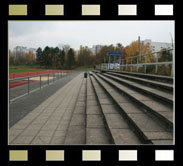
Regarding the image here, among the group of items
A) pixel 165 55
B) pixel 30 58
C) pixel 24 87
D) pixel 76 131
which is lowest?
pixel 76 131

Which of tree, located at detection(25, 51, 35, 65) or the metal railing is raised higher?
tree, located at detection(25, 51, 35, 65)

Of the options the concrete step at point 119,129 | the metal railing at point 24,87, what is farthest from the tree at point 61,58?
the concrete step at point 119,129

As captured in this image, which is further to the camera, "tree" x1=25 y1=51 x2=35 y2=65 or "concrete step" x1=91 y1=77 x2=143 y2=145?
"tree" x1=25 y1=51 x2=35 y2=65

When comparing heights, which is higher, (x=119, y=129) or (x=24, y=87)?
(x=24, y=87)

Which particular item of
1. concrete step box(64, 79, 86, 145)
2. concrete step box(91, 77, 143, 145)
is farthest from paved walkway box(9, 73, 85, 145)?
concrete step box(91, 77, 143, 145)

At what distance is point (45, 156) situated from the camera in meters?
1.84

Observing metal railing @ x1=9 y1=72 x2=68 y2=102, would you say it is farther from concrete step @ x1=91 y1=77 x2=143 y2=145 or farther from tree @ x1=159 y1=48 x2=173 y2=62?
tree @ x1=159 y1=48 x2=173 y2=62

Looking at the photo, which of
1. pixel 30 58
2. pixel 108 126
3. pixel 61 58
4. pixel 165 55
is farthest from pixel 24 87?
pixel 61 58

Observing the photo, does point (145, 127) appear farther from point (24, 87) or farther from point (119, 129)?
point (24, 87)

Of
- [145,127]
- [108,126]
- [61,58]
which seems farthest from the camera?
[61,58]

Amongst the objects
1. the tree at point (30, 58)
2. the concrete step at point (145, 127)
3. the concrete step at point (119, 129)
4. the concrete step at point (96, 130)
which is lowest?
the concrete step at point (96, 130)

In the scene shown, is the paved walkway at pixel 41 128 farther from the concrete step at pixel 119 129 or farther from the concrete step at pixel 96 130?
the concrete step at pixel 119 129

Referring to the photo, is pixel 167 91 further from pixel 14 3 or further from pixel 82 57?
pixel 82 57

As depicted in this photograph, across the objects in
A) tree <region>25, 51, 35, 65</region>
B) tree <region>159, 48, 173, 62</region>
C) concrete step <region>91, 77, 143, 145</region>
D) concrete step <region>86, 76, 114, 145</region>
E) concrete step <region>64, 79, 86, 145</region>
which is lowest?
concrete step <region>64, 79, 86, 145</region>
